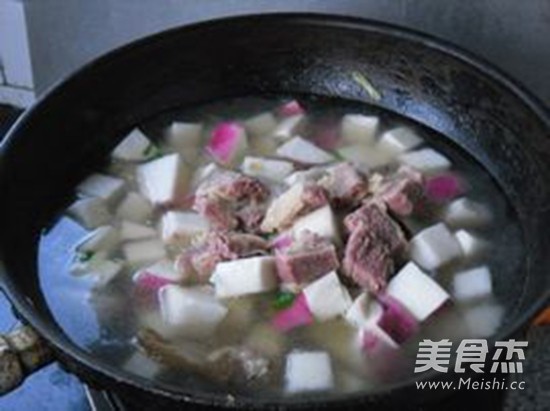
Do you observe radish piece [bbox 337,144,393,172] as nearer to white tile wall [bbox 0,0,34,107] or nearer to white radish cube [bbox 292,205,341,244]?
white radish cube [bbox 292,205,341,244]

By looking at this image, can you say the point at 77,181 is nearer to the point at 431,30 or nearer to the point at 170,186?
the point at 170,186

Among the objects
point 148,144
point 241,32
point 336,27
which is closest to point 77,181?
point 148,144

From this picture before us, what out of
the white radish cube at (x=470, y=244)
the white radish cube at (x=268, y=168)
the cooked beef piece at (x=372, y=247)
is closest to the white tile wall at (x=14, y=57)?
the white radish cube at (x=268, y=168)

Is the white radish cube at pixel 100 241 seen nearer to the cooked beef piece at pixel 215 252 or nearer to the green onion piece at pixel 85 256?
the green onion piece at pixel 85 256

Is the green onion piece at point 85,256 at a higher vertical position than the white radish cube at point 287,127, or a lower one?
lower

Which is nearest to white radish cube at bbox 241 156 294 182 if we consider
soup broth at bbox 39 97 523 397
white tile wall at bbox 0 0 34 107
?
soup broth at bbox 39 97 523 397

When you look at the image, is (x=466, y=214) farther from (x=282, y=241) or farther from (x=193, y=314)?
(x=193, y=314)
